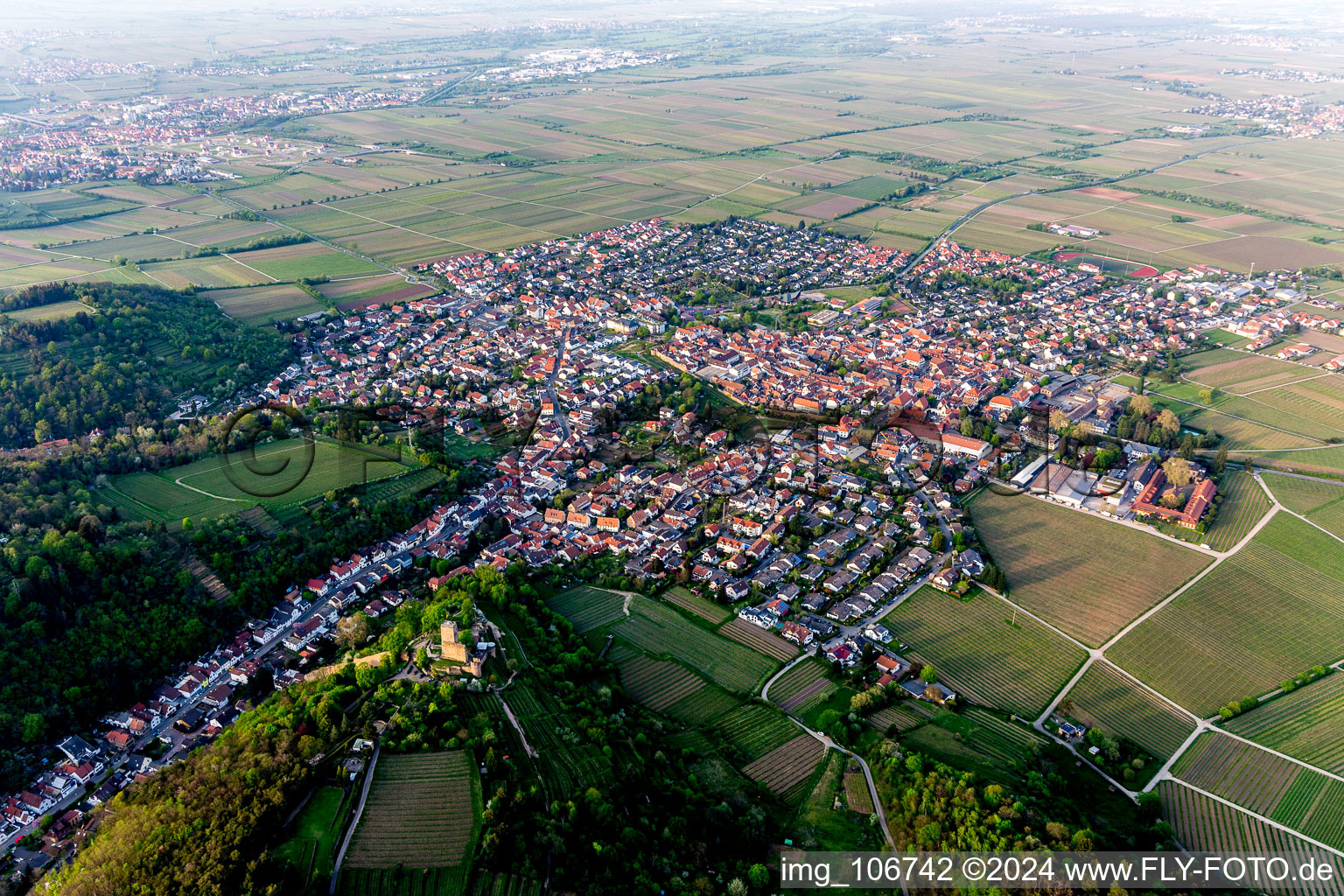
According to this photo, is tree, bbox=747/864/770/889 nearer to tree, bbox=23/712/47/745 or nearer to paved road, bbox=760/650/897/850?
paved road, bbox=760/650/897/850

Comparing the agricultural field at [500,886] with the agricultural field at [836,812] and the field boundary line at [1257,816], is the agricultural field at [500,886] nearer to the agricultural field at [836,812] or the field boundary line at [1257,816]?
the agricultural field at [836,812]

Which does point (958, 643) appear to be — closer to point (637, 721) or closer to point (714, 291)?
point (637, 721)

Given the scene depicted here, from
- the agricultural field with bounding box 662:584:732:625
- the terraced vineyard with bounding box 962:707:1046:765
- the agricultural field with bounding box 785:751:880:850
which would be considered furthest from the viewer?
the agricultural field with bounding box 662:584:732:625

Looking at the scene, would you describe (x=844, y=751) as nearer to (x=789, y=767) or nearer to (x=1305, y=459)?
(x=789, y=767)

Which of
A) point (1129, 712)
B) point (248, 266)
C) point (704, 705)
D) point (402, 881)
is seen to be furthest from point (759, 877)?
point (248, 266)

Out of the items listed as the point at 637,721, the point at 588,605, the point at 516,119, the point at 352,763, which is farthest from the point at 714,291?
the point at 516,119

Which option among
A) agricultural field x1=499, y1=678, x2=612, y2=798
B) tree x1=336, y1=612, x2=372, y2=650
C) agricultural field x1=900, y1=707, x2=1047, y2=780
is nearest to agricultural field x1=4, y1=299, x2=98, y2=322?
tree x1=336, y1=612, x2=372, y2=650
